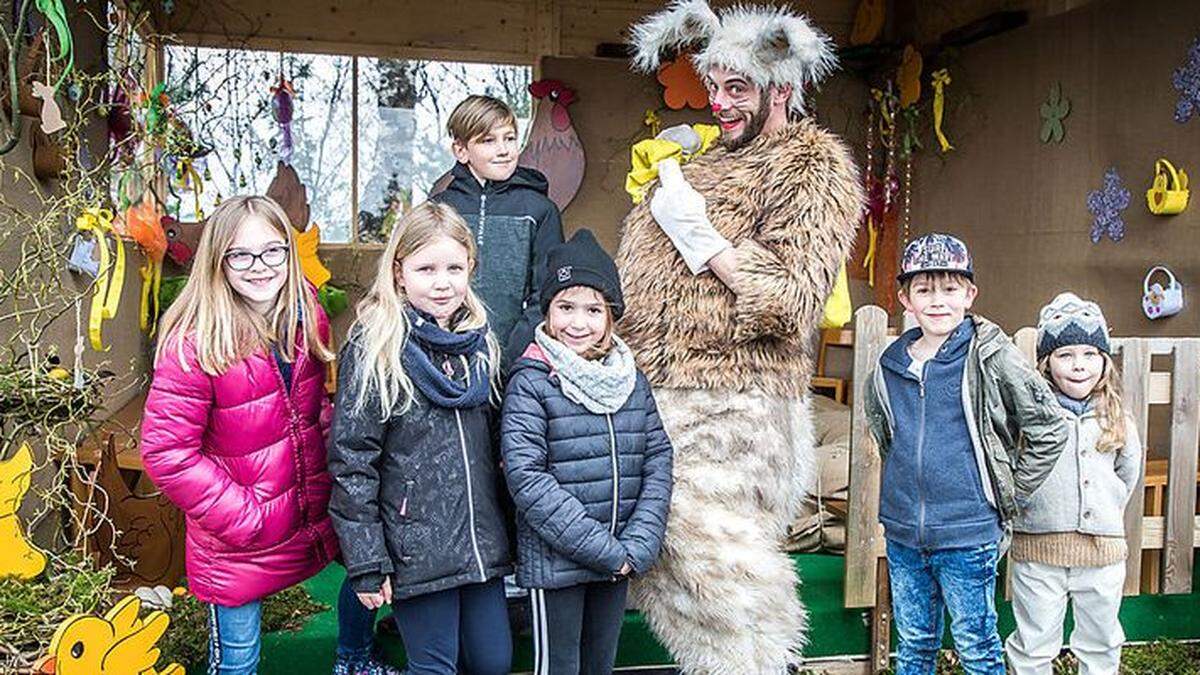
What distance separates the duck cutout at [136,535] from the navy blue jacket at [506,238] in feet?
4.01

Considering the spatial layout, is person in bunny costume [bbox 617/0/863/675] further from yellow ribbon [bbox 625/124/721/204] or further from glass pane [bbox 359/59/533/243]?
glass pane [bbox 359/59/533/243]

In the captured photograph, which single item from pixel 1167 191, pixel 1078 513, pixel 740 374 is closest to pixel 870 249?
pixel 1167 191

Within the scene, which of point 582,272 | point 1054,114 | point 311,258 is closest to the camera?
point 582,272

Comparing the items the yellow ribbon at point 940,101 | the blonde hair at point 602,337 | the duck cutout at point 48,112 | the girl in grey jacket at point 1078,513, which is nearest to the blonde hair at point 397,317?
the blonde hair at point 602,337

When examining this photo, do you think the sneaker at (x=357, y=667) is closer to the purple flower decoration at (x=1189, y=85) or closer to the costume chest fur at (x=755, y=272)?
the costume chest fur at (x=755, y=272)

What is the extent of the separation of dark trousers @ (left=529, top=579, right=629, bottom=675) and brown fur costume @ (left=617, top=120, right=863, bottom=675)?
0.15 metres

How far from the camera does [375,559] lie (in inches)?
80.1

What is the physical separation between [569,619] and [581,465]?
0.33m

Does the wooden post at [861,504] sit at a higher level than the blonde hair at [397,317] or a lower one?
lower

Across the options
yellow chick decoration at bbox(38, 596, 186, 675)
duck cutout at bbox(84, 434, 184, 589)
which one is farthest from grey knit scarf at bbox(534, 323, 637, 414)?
duck cutout at bbox(84, 434, 184, 589)

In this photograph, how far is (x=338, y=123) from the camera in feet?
18.0

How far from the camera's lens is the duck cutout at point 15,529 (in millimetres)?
2160

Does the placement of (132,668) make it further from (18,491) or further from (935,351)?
(935,351)

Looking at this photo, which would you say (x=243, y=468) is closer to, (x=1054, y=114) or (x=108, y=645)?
(x=108, y=645)
